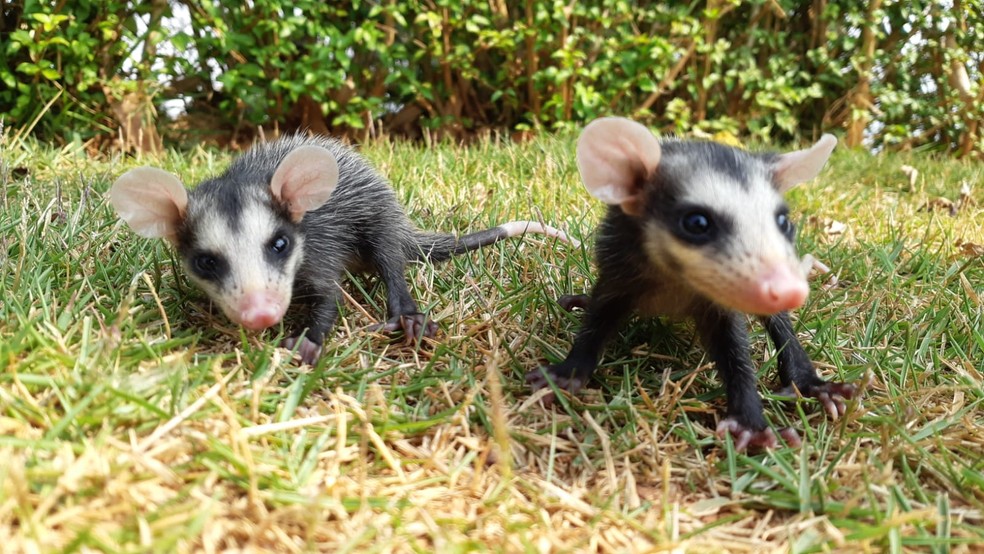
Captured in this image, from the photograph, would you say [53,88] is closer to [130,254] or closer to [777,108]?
[130,254]

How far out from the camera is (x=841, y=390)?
220cm

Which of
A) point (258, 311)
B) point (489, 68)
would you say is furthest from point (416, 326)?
point (489, 68)

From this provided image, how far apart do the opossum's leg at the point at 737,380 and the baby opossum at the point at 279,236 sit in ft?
3.06

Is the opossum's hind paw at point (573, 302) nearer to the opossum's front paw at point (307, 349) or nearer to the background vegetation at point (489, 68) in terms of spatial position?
the opossum's front paw at point (307, 349)

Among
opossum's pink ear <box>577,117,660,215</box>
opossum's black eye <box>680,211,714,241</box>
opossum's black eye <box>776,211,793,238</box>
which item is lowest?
opossum's black eye <box>776,211,793,238</box>

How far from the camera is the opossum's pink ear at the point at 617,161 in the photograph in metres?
2.10

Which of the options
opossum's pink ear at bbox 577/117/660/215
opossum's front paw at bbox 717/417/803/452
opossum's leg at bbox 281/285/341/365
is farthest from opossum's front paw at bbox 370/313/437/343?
opossum's front paw at bbox 717/417/803/452

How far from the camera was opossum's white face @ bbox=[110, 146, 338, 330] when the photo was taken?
228 centimetres

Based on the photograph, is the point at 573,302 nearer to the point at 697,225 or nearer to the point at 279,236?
the point at 697,225

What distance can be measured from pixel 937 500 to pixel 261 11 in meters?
5.34

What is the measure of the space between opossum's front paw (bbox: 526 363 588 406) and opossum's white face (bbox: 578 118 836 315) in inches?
16.3

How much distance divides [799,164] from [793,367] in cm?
64

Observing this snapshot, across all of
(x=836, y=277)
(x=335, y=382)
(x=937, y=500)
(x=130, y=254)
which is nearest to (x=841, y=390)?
(x=937, y=500)

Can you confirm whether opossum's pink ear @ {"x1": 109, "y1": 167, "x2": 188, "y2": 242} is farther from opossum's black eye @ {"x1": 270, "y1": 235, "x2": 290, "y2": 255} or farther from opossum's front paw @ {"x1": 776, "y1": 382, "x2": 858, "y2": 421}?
opossum's front paw @ {"x1": 776, "y1": 382, "x2": 858, "y2": 421}
